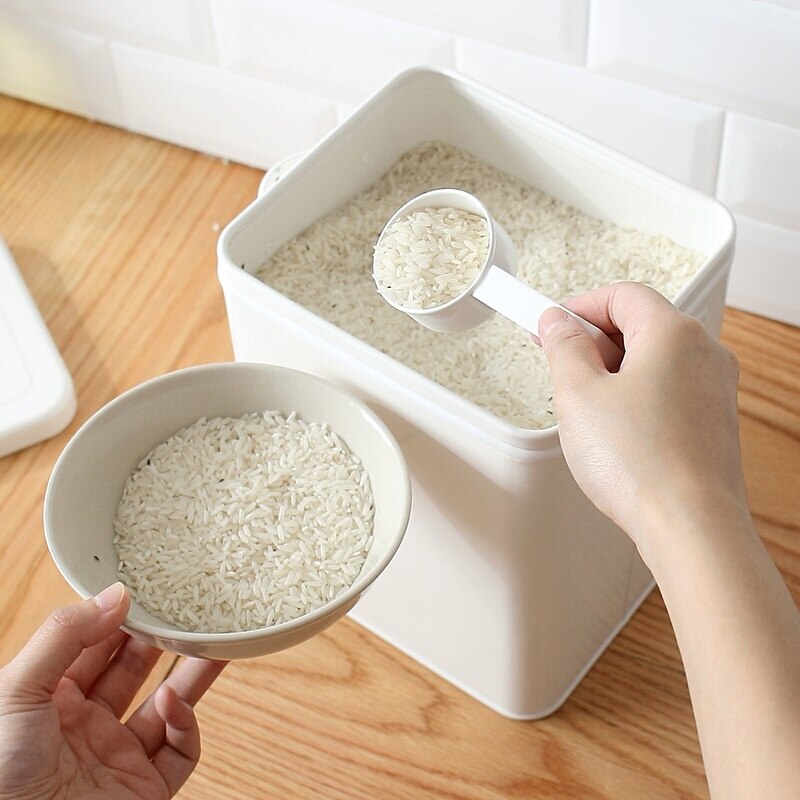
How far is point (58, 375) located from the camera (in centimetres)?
98

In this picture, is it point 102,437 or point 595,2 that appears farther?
point 595,2

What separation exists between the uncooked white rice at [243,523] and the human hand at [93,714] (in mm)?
51

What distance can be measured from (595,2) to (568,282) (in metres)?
0.24

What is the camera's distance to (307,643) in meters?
0.86

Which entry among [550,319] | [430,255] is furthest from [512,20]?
[550,319]

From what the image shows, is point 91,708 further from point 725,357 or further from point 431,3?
point 431,3

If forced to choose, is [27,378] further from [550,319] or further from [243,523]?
[550,319]

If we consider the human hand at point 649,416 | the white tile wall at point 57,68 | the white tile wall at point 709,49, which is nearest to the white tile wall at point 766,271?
the white tile wall at point 709,49

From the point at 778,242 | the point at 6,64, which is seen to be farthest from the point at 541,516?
the point at 6,64

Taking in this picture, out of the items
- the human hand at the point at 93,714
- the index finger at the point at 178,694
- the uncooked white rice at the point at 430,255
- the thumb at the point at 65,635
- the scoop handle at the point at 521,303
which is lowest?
the index finger at the point at 178,694

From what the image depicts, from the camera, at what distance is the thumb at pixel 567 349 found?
0.58 metres

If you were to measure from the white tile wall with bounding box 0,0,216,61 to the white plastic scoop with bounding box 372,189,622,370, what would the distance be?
0.42 metres

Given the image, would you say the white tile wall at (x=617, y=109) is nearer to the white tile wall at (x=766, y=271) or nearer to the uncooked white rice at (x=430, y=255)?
the white tile wall at (x=766, y=271)

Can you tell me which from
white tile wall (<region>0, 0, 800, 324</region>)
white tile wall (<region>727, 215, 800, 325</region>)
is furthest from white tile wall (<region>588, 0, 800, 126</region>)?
white tile wall (<region>727, 215, 800, 325</region>)
